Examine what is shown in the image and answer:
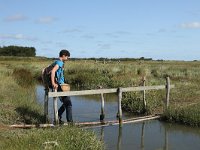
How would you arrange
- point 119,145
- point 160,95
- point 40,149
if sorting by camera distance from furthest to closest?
point 160,95, point 119,145, point 40,149

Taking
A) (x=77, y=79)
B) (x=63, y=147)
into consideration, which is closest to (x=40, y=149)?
(x=63, y=147)

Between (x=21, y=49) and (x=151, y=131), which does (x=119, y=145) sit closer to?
(x=151, y=131)

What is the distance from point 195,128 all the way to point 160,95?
6.02 m

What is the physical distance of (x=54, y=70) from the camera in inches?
516

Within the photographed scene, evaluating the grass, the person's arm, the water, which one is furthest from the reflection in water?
the person's arm

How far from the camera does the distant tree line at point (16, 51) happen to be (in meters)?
115

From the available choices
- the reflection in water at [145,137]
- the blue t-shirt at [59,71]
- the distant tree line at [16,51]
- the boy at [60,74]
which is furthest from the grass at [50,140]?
the distant tree line at [16,51]

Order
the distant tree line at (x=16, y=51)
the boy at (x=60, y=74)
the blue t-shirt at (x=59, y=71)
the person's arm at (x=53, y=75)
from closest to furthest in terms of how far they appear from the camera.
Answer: the person's arm at (x=53, y=75)
the boy at (x=60, y=74)
the blue t-shirt at (x=59, y=71)
the distant tree line at (x=16, y=51)

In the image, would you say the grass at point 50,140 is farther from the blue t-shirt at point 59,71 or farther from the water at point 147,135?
the blue t-shirt at point 59,71

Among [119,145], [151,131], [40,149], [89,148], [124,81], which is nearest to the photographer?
[40,149]

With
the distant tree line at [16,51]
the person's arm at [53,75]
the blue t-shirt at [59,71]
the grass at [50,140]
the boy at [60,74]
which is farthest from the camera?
the distant tree line at [16,51]

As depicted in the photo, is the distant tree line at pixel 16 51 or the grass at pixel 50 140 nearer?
the grass at pixel 50 140

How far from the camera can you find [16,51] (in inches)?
4636

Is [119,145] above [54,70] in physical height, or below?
below
